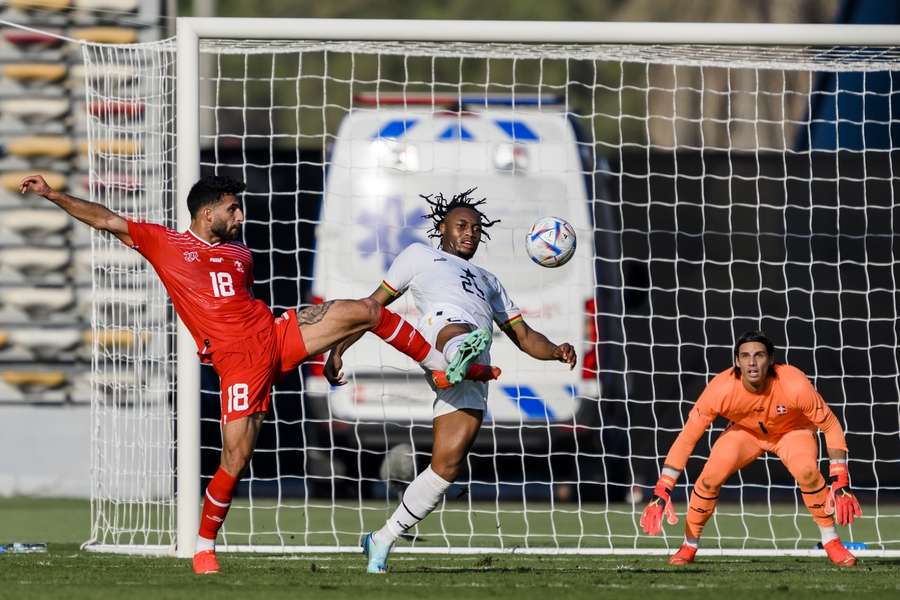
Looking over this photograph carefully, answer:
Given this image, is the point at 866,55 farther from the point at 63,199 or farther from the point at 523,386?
the point at 63,199

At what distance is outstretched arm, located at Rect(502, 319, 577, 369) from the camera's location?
8.30 m

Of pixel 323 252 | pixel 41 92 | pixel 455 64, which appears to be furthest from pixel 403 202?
pixel 455 64

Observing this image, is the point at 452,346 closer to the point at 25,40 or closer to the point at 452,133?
the point at 452,133

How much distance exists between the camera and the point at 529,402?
12.5 meters

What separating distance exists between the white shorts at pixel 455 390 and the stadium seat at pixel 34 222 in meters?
6.72

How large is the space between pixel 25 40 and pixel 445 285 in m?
7.14

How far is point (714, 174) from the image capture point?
13.9 m

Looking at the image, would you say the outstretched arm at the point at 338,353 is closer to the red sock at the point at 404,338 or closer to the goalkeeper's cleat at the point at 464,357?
the red sock at the point at 404,338

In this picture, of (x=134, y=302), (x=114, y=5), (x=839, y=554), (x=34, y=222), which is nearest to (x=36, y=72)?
(x=114, y=5)

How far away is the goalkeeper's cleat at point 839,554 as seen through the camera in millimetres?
8914

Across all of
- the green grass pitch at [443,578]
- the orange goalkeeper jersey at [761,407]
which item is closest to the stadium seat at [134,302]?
the green grass pitch at [443,578]

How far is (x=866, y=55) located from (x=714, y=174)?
3.11 m

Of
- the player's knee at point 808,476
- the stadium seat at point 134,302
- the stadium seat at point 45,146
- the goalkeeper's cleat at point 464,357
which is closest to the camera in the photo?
the goalkeeper's cleat at point 464,357

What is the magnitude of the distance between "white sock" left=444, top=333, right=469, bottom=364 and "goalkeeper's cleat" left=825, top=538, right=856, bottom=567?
8.06ft
